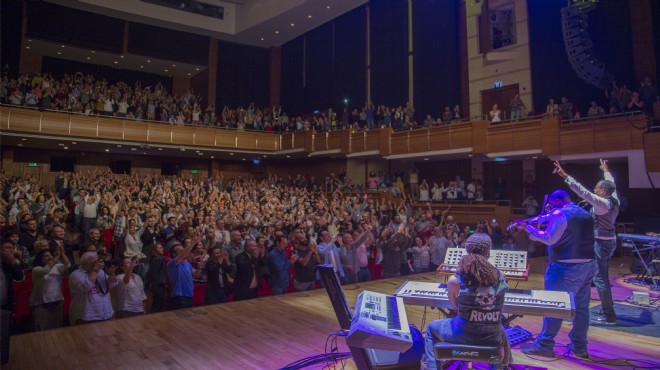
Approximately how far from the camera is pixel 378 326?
2352mm

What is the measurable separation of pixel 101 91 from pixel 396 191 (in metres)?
11.3

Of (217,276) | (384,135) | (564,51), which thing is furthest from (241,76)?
(217,276)

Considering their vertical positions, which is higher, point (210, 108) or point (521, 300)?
point (210, 108)

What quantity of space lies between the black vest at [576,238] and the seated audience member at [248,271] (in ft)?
11.3

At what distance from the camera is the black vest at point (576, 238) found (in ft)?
11.1

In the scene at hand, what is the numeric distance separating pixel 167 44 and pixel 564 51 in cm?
1556

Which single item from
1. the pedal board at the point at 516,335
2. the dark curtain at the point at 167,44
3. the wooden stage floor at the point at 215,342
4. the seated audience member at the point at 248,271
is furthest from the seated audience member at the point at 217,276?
the dark curtain at the point at 167,44

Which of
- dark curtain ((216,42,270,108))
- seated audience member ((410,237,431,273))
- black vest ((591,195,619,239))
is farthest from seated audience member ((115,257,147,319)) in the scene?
dark curtain ((216,42,270,108))

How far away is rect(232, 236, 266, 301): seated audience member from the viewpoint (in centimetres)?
555

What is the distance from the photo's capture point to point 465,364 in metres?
3.13

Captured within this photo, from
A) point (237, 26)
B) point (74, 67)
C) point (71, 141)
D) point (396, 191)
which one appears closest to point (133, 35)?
point (74, 67)

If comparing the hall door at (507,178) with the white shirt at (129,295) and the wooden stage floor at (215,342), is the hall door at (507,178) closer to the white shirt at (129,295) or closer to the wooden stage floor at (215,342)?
the wooden stage floor at (215,342)

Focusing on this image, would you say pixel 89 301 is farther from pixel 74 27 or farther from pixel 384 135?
pixel 74 27

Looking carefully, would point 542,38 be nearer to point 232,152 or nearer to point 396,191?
point 396,191
